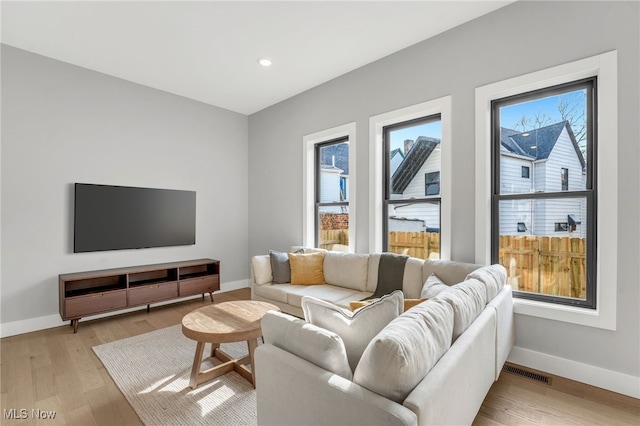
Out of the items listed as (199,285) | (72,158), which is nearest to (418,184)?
(199,285)

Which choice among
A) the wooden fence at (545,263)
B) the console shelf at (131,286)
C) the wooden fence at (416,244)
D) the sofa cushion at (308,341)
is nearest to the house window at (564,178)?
the wooden fence at (545,263)

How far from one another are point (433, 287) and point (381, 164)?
1.68m

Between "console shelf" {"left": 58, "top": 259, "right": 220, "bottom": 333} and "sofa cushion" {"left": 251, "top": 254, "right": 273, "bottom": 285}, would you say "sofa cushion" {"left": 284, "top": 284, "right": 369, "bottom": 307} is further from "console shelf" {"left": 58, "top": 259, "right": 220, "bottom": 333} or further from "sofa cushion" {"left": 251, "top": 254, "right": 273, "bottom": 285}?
"console shelf" {"left": 58, "top": 259, "right": 220, "bottom": 333}

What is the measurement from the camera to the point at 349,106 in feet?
12.5

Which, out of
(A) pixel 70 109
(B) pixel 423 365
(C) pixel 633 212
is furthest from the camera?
(A) pixel 70 109

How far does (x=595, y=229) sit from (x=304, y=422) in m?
2.51

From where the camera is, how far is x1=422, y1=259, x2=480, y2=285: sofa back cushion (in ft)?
8.45

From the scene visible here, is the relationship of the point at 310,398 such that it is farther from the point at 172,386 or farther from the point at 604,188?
the point at 604,188

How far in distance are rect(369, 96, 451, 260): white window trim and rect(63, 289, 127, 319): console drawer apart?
2.98m

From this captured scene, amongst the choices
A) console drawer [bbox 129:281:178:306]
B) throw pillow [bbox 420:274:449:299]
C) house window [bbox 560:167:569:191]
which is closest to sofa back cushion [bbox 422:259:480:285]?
throw pillow [bbox 420:274:449:299]

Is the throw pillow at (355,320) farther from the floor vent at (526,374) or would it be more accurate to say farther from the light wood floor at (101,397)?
the floor vent at (526,374)

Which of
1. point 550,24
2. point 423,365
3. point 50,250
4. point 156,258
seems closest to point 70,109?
point 50,250

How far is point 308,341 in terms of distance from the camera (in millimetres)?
1265

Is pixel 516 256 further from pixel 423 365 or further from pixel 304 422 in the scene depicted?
pixel 304 422
